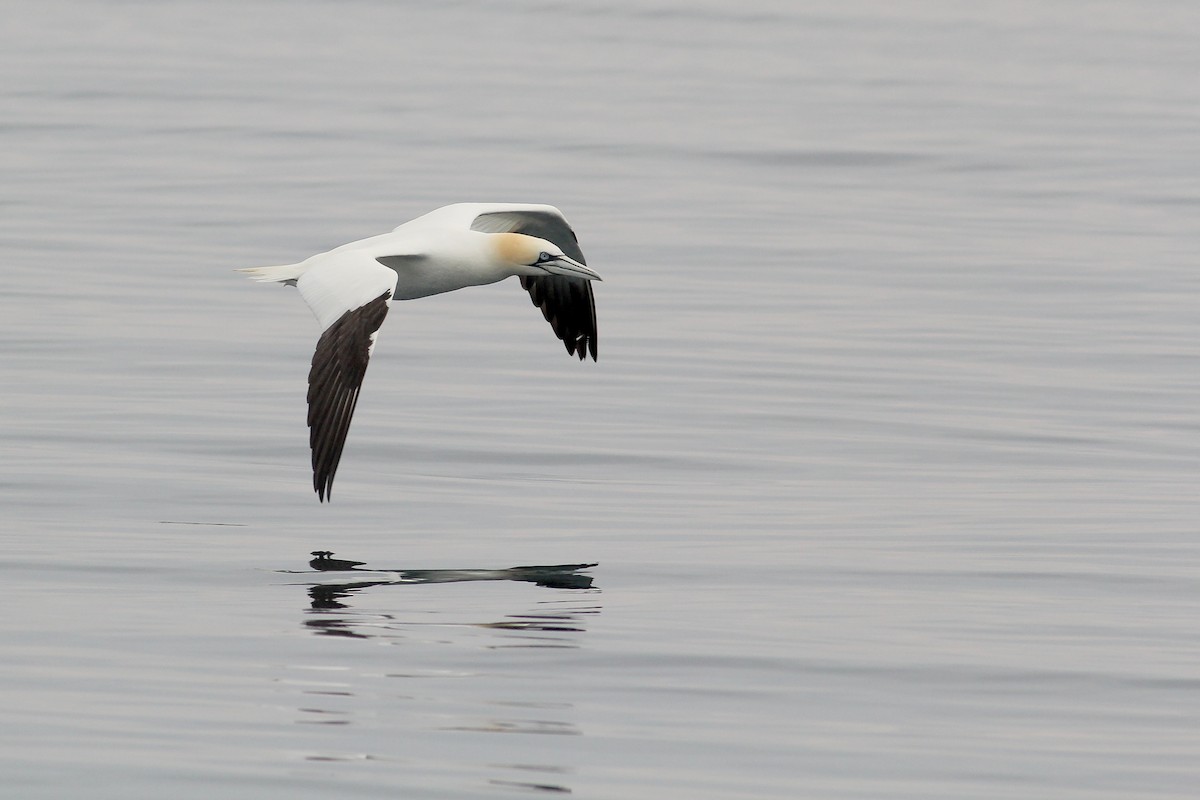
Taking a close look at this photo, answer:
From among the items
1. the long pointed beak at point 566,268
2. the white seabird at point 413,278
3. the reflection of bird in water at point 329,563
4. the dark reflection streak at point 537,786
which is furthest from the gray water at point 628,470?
the long pointed beak at point 566,268

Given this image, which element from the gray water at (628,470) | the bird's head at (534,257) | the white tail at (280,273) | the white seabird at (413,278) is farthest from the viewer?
the bird's head at (534,257)

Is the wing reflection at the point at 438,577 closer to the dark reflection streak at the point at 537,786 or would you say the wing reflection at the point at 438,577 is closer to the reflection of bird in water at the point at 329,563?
the reflection of bird in water at the point at 329,563

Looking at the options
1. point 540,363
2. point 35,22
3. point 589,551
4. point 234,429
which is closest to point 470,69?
point 35,22

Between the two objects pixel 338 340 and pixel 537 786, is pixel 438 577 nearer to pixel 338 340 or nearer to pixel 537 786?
pixel 338 340

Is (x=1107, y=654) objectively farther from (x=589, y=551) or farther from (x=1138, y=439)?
(x=1138, y=439)

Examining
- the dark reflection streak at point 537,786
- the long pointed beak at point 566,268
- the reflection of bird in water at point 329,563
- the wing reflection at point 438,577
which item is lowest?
the dark reflection streak at point 537,786

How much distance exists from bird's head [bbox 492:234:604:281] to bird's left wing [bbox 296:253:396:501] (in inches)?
46.7

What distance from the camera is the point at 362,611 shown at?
9.35m

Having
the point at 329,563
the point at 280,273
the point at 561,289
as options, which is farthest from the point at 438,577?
the point at 561,289

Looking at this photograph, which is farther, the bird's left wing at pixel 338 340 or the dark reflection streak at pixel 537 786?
the bird's left wing at pixel 338 340

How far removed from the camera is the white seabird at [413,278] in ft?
36.2

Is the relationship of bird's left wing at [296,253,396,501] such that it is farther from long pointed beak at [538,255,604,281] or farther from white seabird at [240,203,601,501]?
long pointed beak at [538,255,604,281]

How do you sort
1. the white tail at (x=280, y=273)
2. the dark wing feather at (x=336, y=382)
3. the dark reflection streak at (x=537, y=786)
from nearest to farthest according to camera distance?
1. the dark reflection streak at (x=537, y=786)
2. the dark wing feather at (x=336, y=382)
3. the white tail at (x=280, y=273)

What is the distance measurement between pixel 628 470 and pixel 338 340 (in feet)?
6.00
